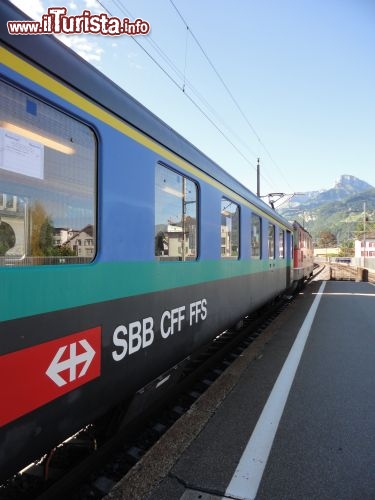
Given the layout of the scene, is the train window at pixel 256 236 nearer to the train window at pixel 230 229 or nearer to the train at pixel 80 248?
the train window at pixel 230 229

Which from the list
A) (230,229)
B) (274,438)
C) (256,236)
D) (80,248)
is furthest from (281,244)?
(80,248)

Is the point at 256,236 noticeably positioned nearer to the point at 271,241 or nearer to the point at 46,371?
the point at 271,241

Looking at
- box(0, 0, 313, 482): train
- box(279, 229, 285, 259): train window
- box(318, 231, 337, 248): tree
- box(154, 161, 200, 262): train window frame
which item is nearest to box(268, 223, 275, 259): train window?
box(279, 229, 285, 259): train window

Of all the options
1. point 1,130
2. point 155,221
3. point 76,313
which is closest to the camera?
point 1,130

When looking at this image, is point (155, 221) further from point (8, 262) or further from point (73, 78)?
point (8, 262)

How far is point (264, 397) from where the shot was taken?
4816 mm

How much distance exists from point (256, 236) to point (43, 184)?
5.82 meters

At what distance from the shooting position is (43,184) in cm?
236

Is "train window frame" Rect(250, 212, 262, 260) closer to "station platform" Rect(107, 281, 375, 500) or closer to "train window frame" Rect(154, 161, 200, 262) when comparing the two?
"station platform" Rect(107, 281, 375, 500)

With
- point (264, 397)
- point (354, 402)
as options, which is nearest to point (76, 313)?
point (264, 397)

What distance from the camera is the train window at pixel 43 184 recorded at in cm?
212

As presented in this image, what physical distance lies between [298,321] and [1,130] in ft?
30.1

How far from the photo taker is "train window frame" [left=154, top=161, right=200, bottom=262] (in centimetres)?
361

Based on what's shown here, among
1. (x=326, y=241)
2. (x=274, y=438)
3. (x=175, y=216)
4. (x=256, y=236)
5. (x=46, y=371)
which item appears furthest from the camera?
(x=326, y=241)
